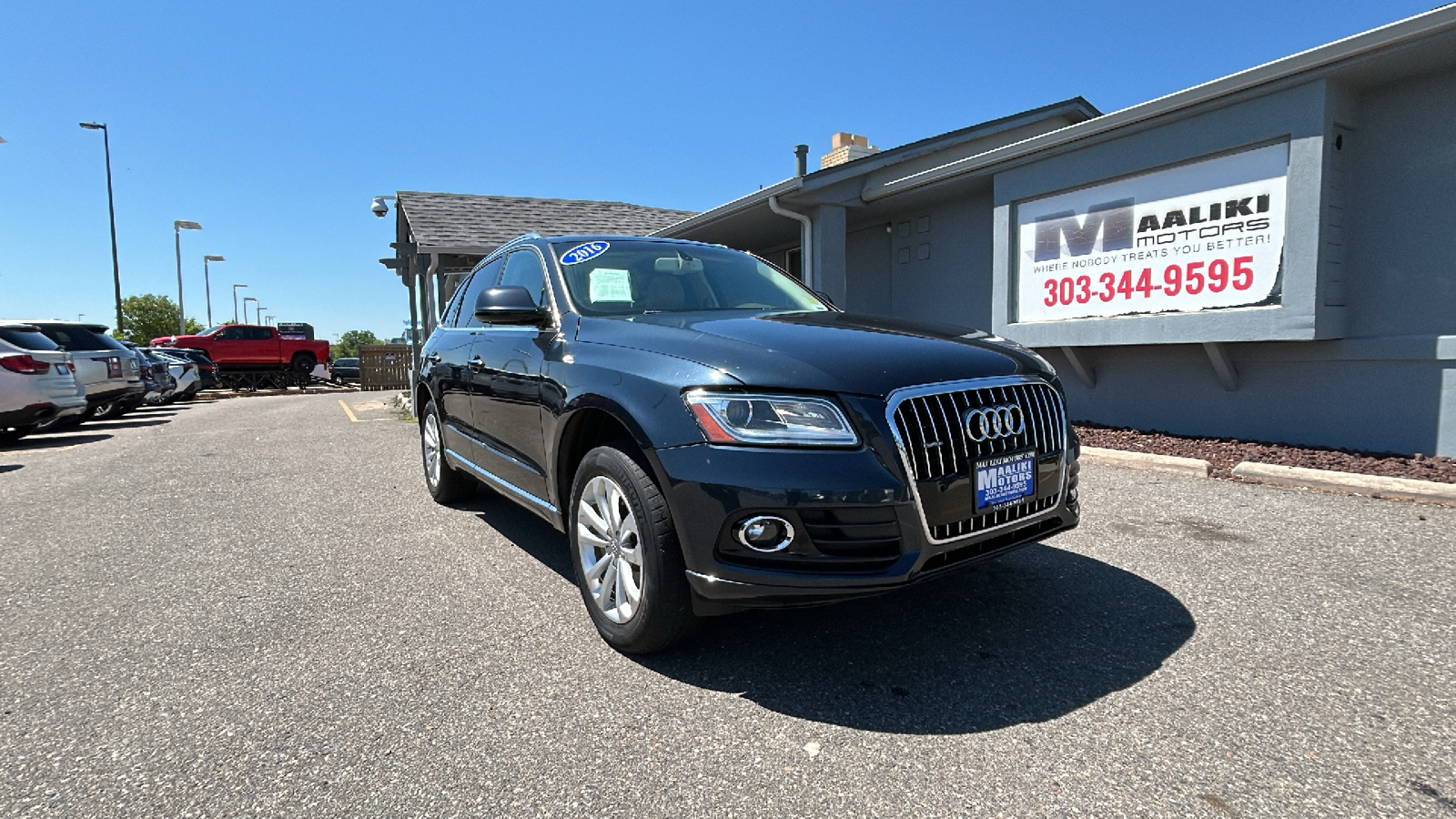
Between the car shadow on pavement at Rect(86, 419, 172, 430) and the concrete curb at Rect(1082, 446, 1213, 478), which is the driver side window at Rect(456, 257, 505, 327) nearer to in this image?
the concrete curb at Rect(1082, 446, 1213, 478)

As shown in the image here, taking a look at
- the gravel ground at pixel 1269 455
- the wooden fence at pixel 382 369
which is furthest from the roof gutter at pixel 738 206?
the wooden fence at pixel 382 369

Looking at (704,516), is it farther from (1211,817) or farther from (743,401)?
(1211,817)

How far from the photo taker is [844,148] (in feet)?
51.4

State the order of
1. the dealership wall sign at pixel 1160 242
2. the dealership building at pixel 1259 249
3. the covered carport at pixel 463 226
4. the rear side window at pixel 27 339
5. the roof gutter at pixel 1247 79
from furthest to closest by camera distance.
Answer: the covered carport at pixel 463 226 < the rear side window at pixel 27 339 < the dealership wall sign at pixel 1160 242 < the dealership building at pixel 1259 249 < the roof gutter at pixel 1247 79

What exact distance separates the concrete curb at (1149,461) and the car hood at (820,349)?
3792 millimetres

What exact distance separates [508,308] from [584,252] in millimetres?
674

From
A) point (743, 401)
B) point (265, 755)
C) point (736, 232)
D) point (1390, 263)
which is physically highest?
point (736, 232)

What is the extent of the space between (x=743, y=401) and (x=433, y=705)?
1412mm

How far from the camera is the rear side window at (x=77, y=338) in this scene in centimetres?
1181

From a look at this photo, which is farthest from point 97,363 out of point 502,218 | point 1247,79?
point 1247,79

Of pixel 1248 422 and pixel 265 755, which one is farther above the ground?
pixel 1248 422

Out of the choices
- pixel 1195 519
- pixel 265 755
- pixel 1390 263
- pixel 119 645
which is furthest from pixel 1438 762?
pixel 1390 263

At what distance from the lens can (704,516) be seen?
2449 millimetres

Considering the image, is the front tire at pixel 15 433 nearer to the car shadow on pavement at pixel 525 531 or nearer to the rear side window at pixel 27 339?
the rear side window at pixel 27 339
